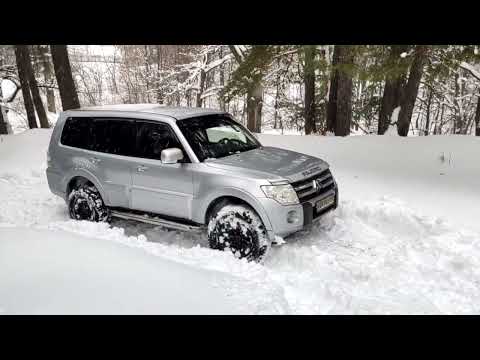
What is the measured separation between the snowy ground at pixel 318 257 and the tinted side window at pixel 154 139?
1.21m

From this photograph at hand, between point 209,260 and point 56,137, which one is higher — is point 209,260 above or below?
below

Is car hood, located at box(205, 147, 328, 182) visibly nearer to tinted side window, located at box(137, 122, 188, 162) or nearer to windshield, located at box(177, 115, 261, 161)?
windshield, located at box(177, 115, 261, 161)

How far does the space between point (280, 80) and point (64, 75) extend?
11.8m

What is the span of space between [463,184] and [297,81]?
36.6ft

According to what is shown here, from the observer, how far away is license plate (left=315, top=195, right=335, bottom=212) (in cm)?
547

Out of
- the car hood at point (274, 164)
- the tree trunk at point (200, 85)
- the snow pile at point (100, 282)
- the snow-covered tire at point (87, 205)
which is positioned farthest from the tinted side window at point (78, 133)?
the tree trunk at point (200, 85)

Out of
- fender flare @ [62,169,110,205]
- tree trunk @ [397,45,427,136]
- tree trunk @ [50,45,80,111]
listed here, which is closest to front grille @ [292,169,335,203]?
fender flare @ [62,169,110,205]

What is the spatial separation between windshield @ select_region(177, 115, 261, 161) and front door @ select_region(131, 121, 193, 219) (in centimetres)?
22

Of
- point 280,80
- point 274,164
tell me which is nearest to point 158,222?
point 274,164

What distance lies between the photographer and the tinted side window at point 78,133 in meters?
6.65
